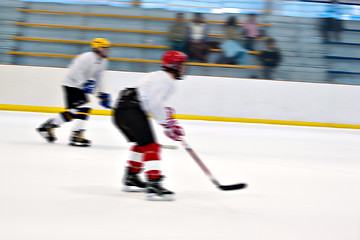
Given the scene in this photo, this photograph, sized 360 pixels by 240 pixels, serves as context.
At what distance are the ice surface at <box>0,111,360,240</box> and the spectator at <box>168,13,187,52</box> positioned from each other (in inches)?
118

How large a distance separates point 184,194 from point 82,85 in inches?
86.7

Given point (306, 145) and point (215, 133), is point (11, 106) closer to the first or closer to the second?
point (215, 133)

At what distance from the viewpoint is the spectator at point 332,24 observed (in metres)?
9.02

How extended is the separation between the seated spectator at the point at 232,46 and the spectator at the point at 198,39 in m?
0.31

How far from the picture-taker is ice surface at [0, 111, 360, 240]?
96.2 inches

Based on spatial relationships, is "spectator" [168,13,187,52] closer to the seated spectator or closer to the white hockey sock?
the seated spectator

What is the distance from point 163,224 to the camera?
2527 millimetres

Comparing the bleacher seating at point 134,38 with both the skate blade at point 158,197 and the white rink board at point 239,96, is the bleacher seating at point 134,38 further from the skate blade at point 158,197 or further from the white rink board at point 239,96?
the skate blade at point 158,197

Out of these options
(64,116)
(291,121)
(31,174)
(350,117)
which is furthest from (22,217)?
(350,117)

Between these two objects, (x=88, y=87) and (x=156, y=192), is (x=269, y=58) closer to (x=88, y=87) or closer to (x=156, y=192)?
(x=88, y=87)

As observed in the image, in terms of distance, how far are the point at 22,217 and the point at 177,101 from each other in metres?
5.75

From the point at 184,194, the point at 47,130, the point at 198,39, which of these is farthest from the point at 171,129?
the point at 198,39

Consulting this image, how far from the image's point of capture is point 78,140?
505 cm

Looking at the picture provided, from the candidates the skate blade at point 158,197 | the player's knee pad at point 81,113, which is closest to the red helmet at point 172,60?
the skate blade at point 158,197
